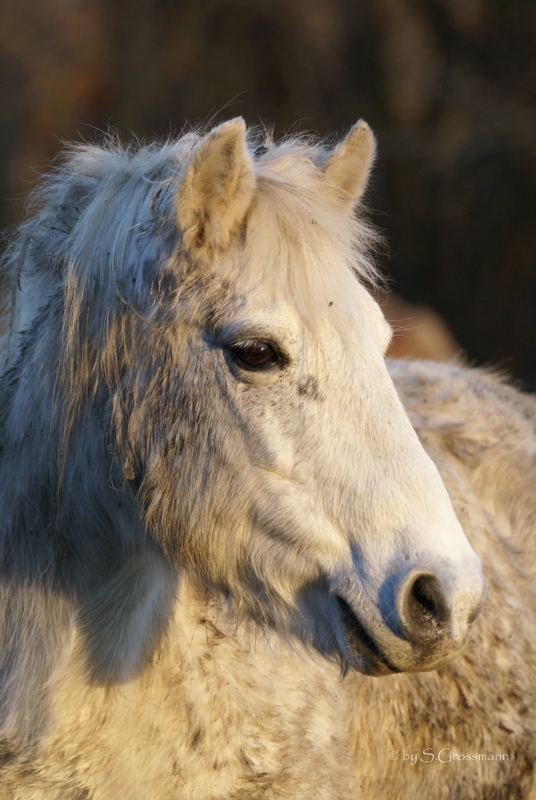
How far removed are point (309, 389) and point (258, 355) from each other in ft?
0.49

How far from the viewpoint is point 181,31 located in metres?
17.7

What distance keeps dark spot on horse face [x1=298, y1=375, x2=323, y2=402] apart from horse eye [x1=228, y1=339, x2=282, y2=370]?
0.07m

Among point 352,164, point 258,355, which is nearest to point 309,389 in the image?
point 258,355

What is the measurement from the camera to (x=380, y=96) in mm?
16719

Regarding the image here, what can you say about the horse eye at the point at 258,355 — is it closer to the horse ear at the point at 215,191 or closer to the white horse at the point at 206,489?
the white horse at the point at 206,489

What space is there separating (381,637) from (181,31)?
55.0 feet

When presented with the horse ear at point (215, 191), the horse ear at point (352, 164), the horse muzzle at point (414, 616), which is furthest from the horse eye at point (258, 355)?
the horse ear at point (352, 164)

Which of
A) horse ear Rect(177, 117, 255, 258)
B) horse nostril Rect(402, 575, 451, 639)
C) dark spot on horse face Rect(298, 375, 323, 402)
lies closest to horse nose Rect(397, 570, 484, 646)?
horse nostril Rect(402, 575, 451, 639)

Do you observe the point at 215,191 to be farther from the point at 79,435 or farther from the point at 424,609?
the point at 424,609

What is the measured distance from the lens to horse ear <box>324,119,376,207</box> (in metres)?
3.05

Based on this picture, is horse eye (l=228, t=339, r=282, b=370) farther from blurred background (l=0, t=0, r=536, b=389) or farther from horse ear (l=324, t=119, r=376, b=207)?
blurred background (l=0, t=0, r=536, b=389)

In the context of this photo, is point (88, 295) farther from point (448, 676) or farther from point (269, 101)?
point (269, 101)

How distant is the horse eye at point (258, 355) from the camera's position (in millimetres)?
2551

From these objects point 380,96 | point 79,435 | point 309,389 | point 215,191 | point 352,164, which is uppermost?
point 380,96
